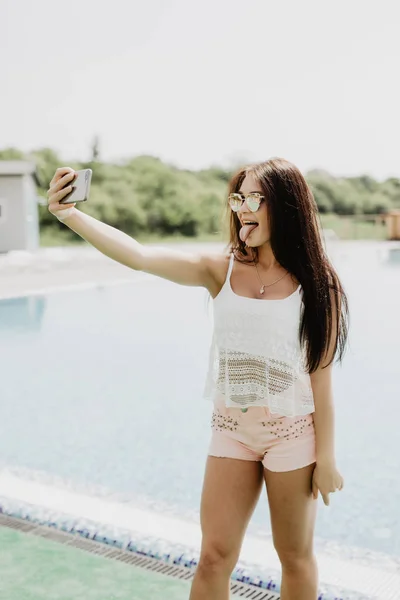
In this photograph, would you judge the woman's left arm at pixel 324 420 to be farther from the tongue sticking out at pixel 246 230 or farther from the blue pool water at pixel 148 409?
the blue pool water at pixel 148 409

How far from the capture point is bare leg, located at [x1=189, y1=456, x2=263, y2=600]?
69.1 inches

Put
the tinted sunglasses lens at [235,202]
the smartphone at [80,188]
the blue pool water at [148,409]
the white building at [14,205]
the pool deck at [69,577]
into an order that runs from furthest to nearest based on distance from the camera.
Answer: the white building at [14,205]
the blue pool water at [148,409]
the pool deck at [69,577]
the tinted sunglasses lens at [235,202]
the smartphone at [80,188]

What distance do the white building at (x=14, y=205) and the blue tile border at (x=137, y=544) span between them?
18078 mm

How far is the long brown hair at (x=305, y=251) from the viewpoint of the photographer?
176 centimetres

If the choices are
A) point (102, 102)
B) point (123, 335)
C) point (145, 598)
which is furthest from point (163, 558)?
point (102, 102)

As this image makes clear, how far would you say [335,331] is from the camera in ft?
5.95

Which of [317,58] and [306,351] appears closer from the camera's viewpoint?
[306,351]

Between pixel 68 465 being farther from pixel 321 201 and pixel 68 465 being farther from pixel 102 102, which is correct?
pixel 102 102

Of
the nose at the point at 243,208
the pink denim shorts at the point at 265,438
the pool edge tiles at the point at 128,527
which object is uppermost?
the nose at the point at 243,208

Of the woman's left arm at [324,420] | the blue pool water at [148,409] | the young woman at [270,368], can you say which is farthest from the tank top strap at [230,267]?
the blue pool water at [148,409]

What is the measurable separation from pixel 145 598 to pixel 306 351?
115 centimetres

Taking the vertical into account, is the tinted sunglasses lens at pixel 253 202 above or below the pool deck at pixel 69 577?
above

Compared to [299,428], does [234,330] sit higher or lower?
higher

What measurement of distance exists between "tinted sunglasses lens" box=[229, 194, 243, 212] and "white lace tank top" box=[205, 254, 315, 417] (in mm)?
186
